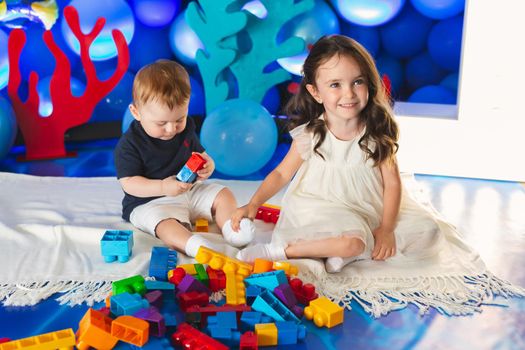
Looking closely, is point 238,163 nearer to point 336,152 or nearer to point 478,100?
point 336,152

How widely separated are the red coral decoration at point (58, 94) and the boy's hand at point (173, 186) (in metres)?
1.06

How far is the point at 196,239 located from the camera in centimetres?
161

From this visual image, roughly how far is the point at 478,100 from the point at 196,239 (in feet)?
4.18

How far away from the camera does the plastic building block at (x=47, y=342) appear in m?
1.14

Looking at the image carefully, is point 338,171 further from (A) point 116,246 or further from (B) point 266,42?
(B) point 266,42

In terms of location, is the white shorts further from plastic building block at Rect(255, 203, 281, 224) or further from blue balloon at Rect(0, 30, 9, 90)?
blue balloon at Rect(0, 30, 9, 90)

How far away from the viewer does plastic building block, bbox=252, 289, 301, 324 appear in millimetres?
1299

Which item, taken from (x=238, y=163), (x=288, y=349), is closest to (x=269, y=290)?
(x=288, y=349)

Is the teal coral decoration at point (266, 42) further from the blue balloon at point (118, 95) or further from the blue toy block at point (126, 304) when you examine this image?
the blue toy block at point (126, 304)

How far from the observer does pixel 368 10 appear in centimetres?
293

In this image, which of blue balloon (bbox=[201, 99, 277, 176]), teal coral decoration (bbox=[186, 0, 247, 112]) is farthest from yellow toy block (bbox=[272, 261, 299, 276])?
teal coral decoration (bbox=[186, 0, 247, 112])

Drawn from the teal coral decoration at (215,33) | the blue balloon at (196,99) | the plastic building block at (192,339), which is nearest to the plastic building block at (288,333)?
the plastic building block at (192,339)

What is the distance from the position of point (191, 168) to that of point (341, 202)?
0.39 m

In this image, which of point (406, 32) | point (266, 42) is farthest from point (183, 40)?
point (406, 32)
